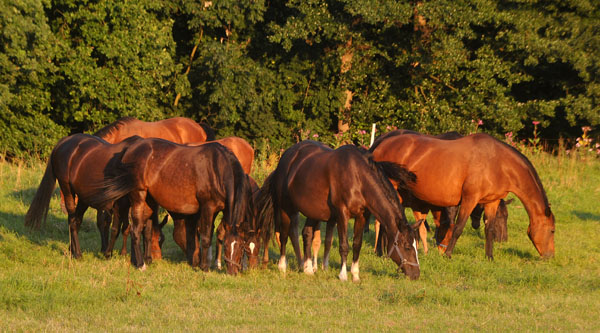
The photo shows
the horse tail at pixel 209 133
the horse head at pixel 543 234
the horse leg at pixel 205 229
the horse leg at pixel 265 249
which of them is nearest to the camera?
the horse leg at pixel 205 229

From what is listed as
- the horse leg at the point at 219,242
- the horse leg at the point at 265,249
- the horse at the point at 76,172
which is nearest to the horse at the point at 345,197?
the horse leg at the point at 265,249

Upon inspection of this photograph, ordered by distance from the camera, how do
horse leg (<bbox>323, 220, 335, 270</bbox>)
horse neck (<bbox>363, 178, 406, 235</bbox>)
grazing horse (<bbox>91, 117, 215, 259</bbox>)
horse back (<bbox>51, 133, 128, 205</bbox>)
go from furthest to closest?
1. grazing horse (<bbox>91, 117, 215, 259</bbox>)
2. horse back (<bbox>51, 133, 128, 205</bbox>)
3. horse leg (<bbox>323, 220, 335, 270</bbox>)
4. horse neck (<bbox>363, 178, 406, 235</bbox>)

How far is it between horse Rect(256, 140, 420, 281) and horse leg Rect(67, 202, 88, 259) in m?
3.11

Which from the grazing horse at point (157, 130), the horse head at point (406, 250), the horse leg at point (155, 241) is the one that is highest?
the grazing horse at point (157, 130)

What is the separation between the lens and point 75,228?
415 inches

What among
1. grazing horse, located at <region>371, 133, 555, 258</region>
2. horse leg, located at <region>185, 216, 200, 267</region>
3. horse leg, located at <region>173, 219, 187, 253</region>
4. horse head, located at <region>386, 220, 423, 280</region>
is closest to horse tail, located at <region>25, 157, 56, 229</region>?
horse leg, located at <region>173, 219, 187, 253</region>

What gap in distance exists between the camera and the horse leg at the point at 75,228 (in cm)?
1036

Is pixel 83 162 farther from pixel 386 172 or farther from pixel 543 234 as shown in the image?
pixel 543 234

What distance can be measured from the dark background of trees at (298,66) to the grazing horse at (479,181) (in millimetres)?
12521

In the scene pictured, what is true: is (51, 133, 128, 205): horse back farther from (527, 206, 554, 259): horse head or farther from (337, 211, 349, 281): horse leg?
(527, 206, 554, 259): horse head

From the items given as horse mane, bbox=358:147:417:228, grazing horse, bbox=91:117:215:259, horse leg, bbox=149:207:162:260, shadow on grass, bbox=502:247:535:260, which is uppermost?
horse mane, bbox=358:147:417:228

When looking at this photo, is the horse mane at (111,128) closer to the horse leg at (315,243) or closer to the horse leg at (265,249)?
the horse leg at (265,249)

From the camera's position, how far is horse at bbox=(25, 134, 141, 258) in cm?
1020

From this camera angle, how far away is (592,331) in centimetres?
688
